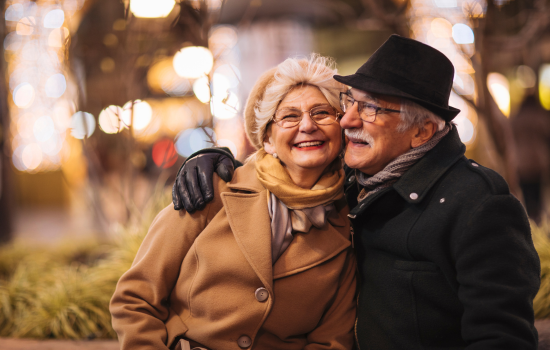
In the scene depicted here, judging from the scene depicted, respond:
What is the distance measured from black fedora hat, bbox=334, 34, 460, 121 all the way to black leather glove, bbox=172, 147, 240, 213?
33.8 inches

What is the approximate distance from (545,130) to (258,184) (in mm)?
7240

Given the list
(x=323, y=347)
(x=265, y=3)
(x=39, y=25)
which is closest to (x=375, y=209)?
(x=323, y=347)

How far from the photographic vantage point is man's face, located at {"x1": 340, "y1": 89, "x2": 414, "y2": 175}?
217 cm

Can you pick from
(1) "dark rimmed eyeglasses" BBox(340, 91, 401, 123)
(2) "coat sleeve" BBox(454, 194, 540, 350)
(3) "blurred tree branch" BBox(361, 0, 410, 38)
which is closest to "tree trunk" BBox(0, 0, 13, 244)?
(3) "blurred tree branch" BBox(361, 0, 410, 38)

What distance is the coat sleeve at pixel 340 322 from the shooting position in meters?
2.24

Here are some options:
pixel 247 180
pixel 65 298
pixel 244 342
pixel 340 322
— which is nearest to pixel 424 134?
pixel 247 180

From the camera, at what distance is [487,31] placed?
15.2ft

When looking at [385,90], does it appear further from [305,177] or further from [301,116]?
[305,177]

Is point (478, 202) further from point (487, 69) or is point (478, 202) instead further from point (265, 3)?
point (265, 3)

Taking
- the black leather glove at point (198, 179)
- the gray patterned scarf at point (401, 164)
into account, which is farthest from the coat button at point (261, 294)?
the gray patterned scarf at point (401, 164)

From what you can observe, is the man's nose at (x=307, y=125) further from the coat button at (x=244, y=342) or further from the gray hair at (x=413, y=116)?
the coat button at (x=244, y=342)

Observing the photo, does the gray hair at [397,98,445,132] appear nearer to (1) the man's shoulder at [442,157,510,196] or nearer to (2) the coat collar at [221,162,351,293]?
(1) the man's shoulder at [442,157,510,196]

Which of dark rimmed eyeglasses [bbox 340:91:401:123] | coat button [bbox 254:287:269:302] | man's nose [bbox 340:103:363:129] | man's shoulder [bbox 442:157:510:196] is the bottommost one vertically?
coat button [bbox 254:287:269:302]

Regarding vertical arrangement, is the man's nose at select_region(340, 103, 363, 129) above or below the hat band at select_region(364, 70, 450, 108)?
below
